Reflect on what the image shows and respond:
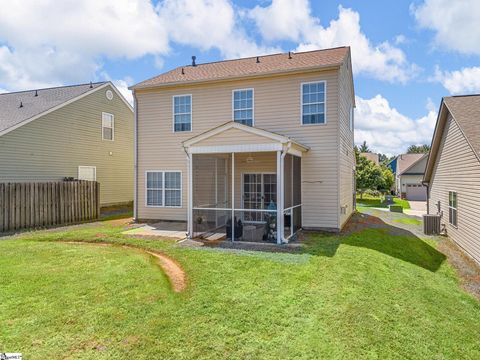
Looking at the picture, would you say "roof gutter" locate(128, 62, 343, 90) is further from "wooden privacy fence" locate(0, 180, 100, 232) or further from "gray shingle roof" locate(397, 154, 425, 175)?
"gray shingle roof" locate(397, 154, 425, 175)

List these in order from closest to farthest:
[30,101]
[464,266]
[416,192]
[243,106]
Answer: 1. [464,266]
2. [243,106]
3. [30,101]
4. [416,192]

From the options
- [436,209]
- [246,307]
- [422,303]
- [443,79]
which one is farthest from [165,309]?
Answer: [443,79]

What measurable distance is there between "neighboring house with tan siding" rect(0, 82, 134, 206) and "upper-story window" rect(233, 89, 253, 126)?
1062 cm

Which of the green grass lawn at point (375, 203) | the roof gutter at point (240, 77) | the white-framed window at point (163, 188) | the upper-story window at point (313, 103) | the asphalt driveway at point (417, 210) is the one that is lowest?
the asphalt driveway at point (417, 210)

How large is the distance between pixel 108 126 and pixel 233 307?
18.5 m

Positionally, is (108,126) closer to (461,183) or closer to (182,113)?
(182,113)

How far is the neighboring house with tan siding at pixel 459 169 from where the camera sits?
9305 mm

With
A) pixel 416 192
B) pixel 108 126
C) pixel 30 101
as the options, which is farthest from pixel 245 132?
pixel 416 192

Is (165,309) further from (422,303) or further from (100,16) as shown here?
(100,16)

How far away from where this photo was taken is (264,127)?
1301 cm

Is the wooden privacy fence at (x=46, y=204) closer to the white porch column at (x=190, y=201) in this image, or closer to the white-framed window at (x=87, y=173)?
the white-framed window at (x=87, y=173)

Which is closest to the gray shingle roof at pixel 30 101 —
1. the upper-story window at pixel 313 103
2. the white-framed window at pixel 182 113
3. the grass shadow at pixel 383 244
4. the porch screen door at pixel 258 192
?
the white-framed window at pixel 182 113

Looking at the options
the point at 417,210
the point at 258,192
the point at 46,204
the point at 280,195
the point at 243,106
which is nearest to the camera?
the point at 280,195

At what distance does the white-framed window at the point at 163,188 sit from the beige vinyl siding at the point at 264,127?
24 centimetres
